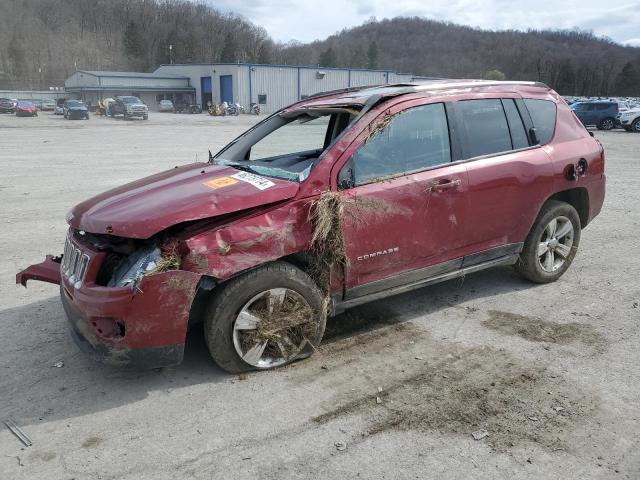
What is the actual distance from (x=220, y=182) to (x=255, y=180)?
24cm

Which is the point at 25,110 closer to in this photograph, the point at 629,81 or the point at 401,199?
the point at 401,199

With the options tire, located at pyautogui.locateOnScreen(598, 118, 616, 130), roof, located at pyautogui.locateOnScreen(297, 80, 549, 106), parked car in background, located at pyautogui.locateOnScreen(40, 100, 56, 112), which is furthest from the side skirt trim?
parked car in background, located at pyautogui.locateOnScreen(40, 100, 56, 112)

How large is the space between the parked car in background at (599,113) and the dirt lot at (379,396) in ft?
97.9

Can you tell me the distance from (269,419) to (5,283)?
348 centimetres

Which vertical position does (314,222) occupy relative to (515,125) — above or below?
below

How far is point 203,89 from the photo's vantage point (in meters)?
68.6

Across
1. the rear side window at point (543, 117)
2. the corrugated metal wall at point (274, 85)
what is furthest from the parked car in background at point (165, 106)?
the rear side window at point (543, 117)

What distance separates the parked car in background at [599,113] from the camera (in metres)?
30.4

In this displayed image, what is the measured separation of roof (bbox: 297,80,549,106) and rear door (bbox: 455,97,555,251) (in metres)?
0.19

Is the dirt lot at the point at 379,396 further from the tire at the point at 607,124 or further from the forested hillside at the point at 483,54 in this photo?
the forested hillside at the point at 483,54

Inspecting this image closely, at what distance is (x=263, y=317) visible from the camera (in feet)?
11.1

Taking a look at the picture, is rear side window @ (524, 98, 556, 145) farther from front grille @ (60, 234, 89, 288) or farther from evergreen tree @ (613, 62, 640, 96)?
evergreen tree @ (613, 62, 640, 96)

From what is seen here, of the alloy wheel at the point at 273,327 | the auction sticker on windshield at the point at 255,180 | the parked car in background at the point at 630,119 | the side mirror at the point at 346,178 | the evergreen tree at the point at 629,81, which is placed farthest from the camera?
the evergreen tree at the point at 629,81

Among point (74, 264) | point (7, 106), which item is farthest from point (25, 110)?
point (74, 264)
